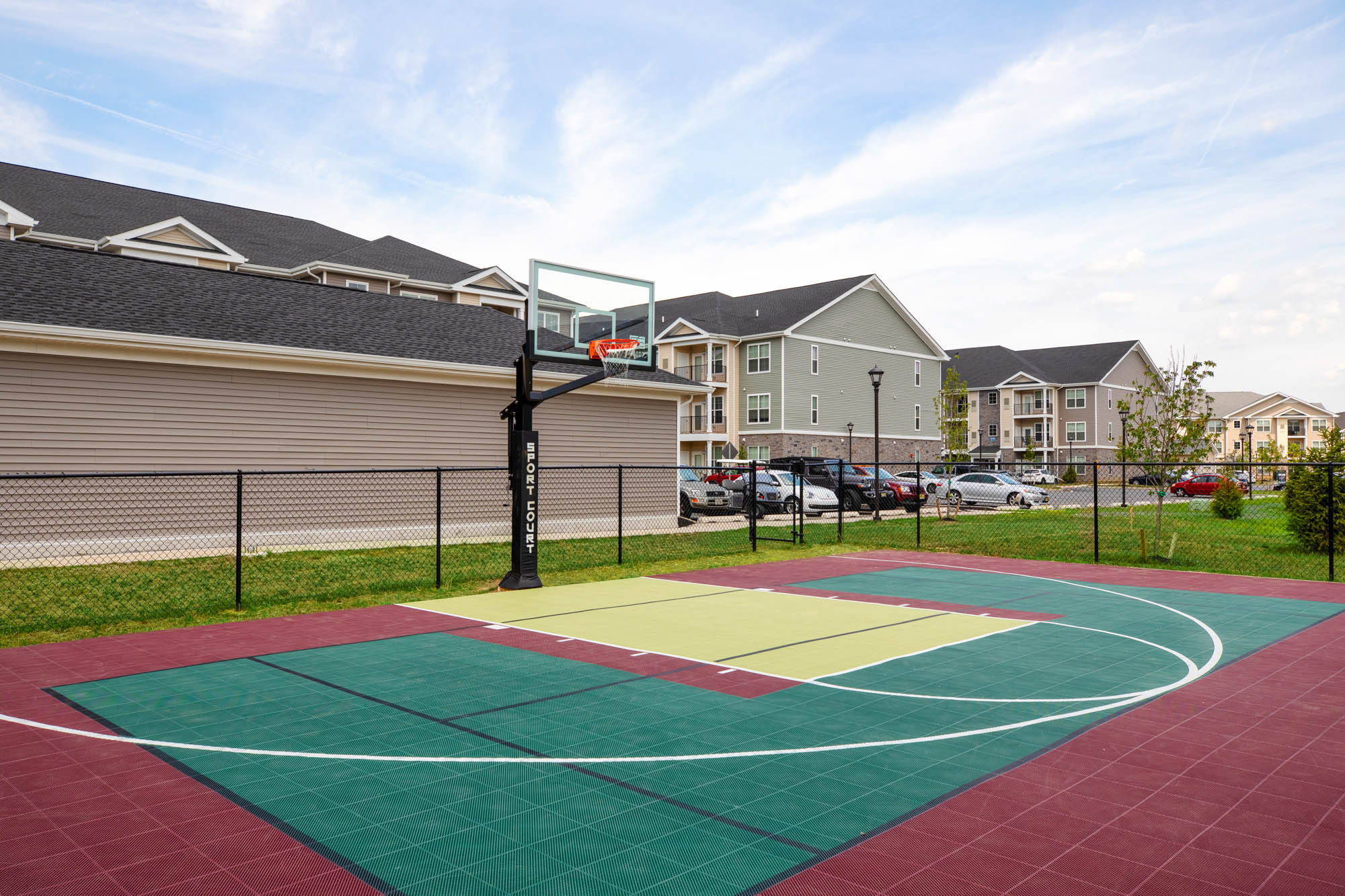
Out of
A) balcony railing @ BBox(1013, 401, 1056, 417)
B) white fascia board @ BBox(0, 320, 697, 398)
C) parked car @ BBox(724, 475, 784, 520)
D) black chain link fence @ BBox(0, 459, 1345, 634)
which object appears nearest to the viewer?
black chain link fence @ BBox(0, 459, 1345, 634)

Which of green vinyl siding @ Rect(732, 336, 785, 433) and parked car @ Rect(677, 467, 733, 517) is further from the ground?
green vinyl siding @ Rect(732, 336, 785, 433)

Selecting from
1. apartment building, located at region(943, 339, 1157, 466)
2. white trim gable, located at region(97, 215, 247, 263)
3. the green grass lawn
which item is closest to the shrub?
the green grass lawn

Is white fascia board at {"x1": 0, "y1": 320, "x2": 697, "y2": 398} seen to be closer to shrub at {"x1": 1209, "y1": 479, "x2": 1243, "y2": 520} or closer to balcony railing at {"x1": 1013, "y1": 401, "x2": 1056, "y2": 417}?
shrub at {"x1": 1209, "y1": 479, "x2": 1243, "y2": 520}

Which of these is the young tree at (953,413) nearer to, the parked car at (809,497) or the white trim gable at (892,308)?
the white trim gable at (892,308)

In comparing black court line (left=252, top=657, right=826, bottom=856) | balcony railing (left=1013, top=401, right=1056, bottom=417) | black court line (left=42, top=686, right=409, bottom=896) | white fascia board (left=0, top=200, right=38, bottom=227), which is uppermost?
white fascia board (left=0, top=200, right=38, bottom=227)

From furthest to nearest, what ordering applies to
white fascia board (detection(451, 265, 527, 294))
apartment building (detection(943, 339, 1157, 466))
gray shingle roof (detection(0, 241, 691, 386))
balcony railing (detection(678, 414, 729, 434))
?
apartment building (detection(943, 339, 1157, 466)) → balcony railing (detection(678, 414, 729, 434)) → white fascia board (detection(451, 265, 527, 294)) → gray shingle roof (detection(0, 241, 691, 386))

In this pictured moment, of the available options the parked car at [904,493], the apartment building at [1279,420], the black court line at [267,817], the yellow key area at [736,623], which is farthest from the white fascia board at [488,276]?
the apartment building at [1279,420]

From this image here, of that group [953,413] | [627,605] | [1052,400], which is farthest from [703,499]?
[1052,400]

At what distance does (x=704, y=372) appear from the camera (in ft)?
162

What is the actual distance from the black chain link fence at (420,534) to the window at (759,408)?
19.3 m

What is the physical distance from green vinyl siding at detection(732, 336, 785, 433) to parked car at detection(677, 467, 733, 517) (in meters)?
19.6

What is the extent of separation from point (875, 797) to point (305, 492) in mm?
15424

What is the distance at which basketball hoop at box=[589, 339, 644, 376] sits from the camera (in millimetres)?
14664

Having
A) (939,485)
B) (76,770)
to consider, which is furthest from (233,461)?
(939,485)
